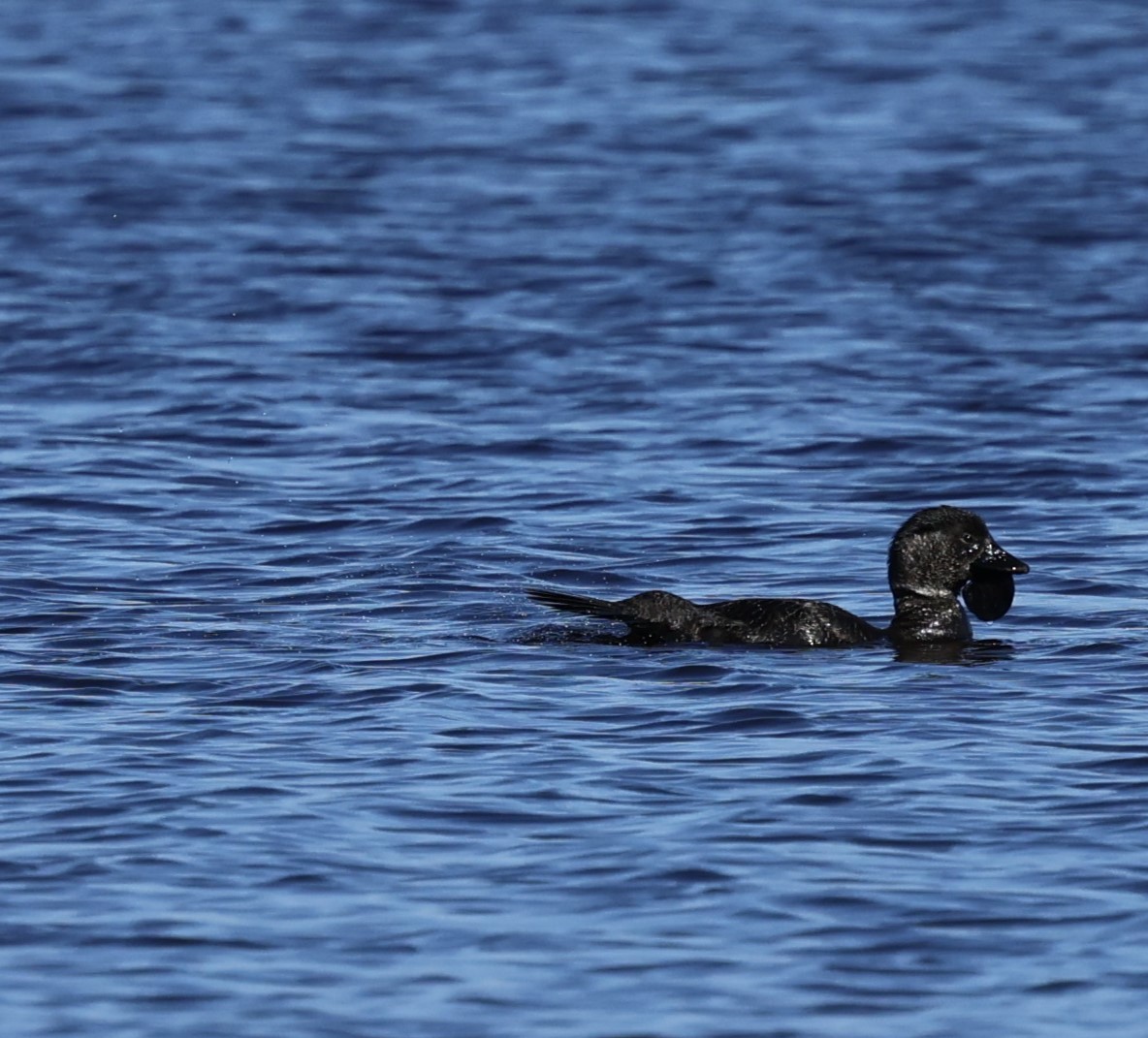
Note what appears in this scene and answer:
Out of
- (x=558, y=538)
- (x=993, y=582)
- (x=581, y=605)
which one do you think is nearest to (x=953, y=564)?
(x=993, y=582)

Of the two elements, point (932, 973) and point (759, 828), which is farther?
point (759, 828)

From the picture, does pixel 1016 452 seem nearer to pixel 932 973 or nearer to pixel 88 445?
pixel 88 445

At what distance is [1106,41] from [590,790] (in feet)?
98.2

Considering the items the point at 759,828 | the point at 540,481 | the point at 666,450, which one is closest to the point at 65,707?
the point at 759,828

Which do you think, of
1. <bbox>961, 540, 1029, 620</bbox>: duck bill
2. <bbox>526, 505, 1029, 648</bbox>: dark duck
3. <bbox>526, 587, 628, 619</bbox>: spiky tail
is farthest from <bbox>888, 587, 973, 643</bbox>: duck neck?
<bbox>526, 587, 628, 619</bbox>: spiky tail

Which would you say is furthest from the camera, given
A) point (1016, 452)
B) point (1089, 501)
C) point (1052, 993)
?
point (1016, 452)

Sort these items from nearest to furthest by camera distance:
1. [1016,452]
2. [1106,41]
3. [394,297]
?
[1016,452] → [394,297] → [1106,41]

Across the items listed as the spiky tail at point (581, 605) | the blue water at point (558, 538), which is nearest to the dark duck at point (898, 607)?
the spiky tail at point (581, 605)

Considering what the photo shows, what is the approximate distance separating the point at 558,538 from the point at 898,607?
278 centimetres

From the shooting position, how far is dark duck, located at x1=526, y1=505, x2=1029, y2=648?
11.8 meters

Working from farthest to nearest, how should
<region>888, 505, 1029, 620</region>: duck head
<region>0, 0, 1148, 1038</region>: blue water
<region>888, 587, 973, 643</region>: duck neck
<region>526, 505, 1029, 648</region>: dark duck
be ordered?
<region>888, 505, 1029, 620</region>: duck head → <region>888, 587, 973, 643</region>: duck neck → <region>526, 505, 1029, 648</region>: dark duck → <region>0, 0, 1148, 1038</region>: blue water

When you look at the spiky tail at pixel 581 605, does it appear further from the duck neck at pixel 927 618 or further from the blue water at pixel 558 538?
the duck neck at pixel 927 618

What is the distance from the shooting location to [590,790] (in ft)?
30.9

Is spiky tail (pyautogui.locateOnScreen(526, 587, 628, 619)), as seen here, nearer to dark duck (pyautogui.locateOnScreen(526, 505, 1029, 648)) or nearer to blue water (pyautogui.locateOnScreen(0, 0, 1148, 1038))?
dark duck (pyautogui.locateOnScreen(526, 505, 1029, 648))
